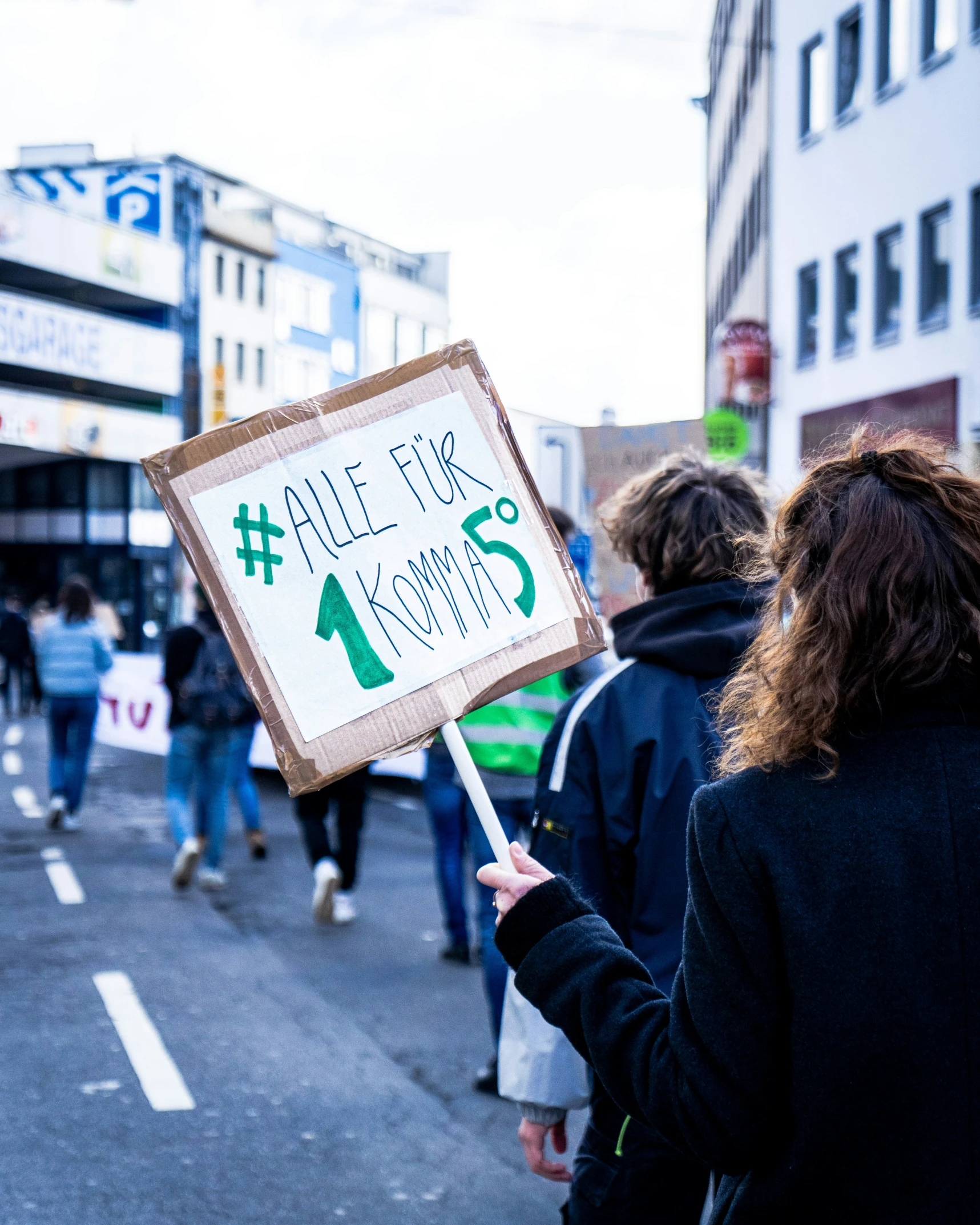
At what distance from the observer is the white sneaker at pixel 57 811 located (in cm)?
1097

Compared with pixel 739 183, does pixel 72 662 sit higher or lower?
lower

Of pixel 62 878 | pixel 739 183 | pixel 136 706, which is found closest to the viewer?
pixel 62 878

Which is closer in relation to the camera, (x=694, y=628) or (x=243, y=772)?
(x=694, y=628)

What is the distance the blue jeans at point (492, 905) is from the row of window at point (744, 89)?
2432cm

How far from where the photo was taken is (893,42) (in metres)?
21.3

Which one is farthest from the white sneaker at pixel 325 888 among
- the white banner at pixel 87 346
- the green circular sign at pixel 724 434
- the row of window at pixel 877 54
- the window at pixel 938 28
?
the white banner at pixel 87 346

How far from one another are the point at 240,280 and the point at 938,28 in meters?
40.0

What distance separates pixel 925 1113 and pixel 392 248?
75889 millimetres

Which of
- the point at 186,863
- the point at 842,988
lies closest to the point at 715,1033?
the point at 842,988

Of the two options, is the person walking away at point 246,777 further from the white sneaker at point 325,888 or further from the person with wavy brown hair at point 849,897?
the person with wavy brown hair at point 849,897

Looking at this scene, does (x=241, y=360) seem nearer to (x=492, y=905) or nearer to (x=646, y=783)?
(x=492, y=905)

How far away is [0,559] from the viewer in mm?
49375

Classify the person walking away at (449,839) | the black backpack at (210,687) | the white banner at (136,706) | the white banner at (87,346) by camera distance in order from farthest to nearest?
the white banner at (87,346) < the white banner at (136,706) < the black backpack at (210,687) < the person walking away at (449,839)

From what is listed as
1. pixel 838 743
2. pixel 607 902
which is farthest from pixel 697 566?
pixel 838 743
